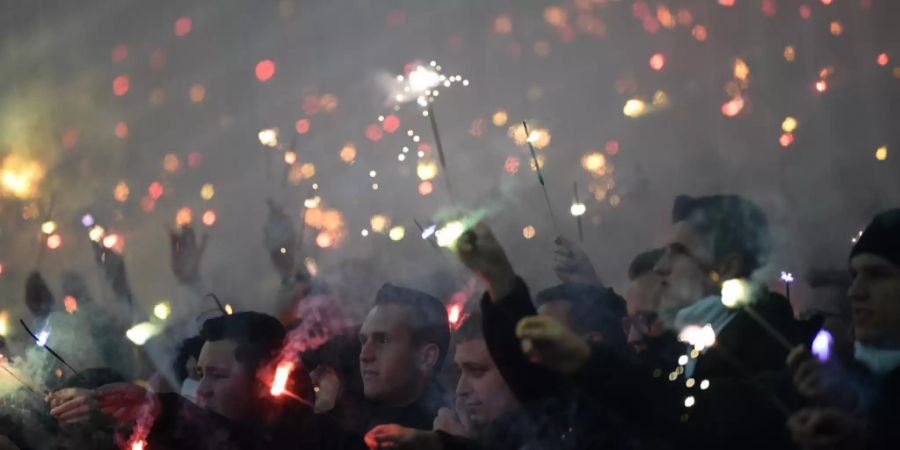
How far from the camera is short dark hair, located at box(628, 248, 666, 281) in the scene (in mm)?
3016

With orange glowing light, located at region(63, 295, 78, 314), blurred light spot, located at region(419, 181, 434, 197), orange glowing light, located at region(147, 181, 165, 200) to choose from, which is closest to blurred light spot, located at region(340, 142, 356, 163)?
blurred light spot, located at region(419, 181, 434, 197)

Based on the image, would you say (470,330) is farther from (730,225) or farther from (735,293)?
(730,225)

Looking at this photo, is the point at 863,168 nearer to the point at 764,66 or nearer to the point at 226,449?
the point at 764,66

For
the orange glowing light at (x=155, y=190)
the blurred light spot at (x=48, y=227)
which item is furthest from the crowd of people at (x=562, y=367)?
the blurred light spot at (x=48, y=227)

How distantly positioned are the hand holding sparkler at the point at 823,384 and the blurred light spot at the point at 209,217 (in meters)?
5.47

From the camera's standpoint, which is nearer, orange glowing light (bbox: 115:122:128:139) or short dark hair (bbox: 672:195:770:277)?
short dark hair (bbox: 672:195:770:277)

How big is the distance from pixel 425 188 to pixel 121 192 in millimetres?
3446

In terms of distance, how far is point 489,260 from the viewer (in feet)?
6.96

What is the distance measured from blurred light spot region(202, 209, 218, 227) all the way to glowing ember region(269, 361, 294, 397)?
4.12 m

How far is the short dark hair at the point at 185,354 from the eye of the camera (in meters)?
3.22

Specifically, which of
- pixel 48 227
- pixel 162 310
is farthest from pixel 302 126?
pixel 48 227

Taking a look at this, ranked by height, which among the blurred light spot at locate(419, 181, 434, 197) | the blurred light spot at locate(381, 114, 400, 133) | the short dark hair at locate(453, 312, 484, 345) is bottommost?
the blurred light spot at locate(419, 181, 434, 197)

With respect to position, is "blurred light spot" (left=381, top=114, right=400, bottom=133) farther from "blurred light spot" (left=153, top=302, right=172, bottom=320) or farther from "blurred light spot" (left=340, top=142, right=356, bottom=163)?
"blurred light spot" (left=153, top=302, right=172, bottom=320)

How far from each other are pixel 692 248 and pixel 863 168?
9.53 feet
